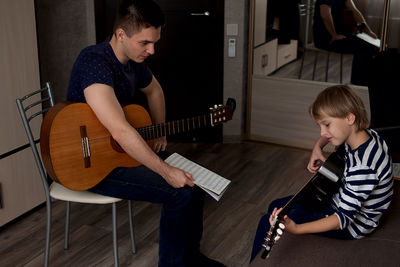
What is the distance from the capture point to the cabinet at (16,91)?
8.68 feet

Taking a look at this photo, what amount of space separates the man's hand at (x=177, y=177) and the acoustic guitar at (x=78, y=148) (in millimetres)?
235

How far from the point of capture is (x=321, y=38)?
12.3ft

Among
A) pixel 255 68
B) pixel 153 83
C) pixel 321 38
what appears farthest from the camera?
pixel 255 68

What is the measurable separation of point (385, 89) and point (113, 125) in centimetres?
161

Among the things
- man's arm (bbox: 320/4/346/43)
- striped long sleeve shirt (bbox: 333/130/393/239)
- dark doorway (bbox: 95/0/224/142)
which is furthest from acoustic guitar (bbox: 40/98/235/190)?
man's arm (bbox: 320/4/346/43)

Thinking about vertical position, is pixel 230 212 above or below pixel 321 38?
below

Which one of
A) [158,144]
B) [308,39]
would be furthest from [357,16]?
[158,144]

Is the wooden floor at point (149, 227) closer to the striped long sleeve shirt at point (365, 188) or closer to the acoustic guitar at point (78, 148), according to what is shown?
the acoustic guitar at point (78, 148)

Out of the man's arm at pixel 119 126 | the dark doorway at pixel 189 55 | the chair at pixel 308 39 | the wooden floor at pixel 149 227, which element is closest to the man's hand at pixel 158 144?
the man's arm at pixel 119 126

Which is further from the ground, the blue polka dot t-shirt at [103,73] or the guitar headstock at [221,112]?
the blue polka dot t-shirt at [103,73]

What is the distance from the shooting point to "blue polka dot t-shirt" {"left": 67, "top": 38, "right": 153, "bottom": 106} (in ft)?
6.73

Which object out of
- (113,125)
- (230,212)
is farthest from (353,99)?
(230,212)

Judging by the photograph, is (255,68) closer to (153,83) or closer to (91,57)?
(153,83)

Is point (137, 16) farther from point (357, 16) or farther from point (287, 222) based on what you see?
point (357, 16)
